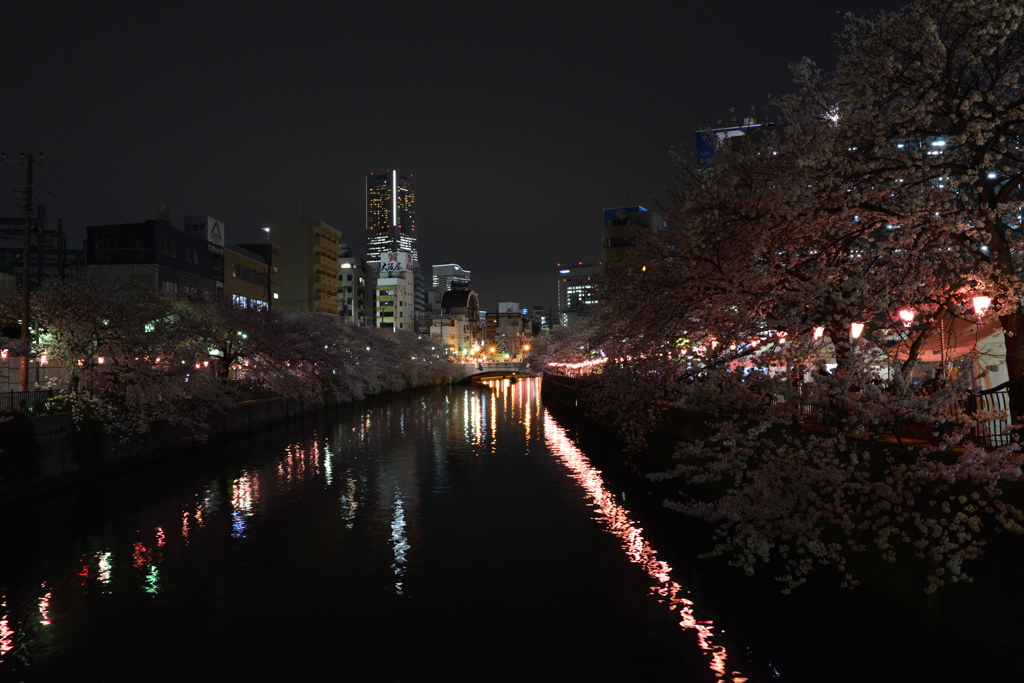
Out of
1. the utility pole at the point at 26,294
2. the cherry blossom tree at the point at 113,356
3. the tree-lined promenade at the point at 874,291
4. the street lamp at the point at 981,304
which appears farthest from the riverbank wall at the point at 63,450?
the street lamp at the point at 981,304

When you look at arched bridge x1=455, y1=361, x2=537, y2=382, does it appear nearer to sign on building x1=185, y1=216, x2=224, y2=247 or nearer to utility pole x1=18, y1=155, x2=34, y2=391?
sign on building x1=185, y1=216, x2=224, y2=247

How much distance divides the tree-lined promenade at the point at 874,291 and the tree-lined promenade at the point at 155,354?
78.9 ft

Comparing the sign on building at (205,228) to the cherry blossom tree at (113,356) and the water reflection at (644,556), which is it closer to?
the cherry blossom tree at (113,356)

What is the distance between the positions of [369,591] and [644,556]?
6887 millimetres

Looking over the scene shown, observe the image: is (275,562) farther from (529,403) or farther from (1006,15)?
(529,403)

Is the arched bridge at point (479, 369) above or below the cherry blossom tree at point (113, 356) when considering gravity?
below

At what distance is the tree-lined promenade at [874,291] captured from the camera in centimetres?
1019

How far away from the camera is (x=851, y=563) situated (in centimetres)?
1377

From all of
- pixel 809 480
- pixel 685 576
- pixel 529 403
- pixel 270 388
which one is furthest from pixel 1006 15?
pixel 529 403

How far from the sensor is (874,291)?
1316 cm

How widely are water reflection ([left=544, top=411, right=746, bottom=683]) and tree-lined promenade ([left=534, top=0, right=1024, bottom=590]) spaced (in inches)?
65.3

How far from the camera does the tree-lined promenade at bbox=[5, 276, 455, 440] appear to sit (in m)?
29.5

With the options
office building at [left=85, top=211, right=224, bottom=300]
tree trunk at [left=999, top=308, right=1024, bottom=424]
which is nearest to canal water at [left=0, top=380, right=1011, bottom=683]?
tree trunk at [left=999, top=308, right=1024, bottom=424]

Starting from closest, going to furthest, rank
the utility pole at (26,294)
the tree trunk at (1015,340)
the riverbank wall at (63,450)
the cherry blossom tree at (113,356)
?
the tree trunk at (1015,340) < the riverbank wall at (63,450) < the utility pole at (26,294) < the cherry blossom tree at (113,356)
